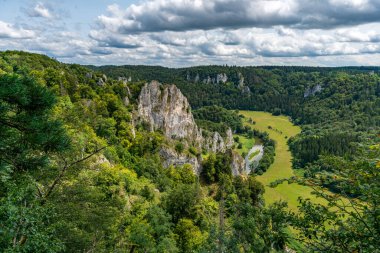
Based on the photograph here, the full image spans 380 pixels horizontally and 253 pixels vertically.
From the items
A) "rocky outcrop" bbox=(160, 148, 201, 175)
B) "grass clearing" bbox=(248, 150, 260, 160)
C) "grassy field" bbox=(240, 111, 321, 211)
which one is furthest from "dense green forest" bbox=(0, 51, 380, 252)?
"grass clearing" bbox=(248, 150, 260, 160)

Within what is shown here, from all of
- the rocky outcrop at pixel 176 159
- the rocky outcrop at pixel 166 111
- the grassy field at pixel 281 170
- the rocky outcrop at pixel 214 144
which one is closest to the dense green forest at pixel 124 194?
the rocky outcrop at pixel 176 159

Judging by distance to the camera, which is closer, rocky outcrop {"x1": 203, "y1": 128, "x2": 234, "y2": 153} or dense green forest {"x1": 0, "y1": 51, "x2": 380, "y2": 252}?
dense green forest {"x1": 0, "y1": 51, "x2": 380, "y2": 252}

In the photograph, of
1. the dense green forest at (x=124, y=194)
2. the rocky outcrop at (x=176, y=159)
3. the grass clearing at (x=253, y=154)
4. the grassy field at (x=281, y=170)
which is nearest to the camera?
the dense green forest at (x=124, y=194)

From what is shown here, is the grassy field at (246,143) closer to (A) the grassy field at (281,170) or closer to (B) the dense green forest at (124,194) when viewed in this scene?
(A) the grassy field at (281,170)

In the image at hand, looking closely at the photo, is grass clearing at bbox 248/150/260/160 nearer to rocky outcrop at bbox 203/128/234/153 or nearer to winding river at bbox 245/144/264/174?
winding river at bbox 245/144/264/174

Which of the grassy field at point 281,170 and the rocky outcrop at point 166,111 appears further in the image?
the grassy field at point 281,170

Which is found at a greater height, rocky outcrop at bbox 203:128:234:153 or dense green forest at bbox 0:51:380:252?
dense green forest at bbox 0:51:380:252

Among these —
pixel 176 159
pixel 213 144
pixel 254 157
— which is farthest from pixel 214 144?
pixel 176 159
